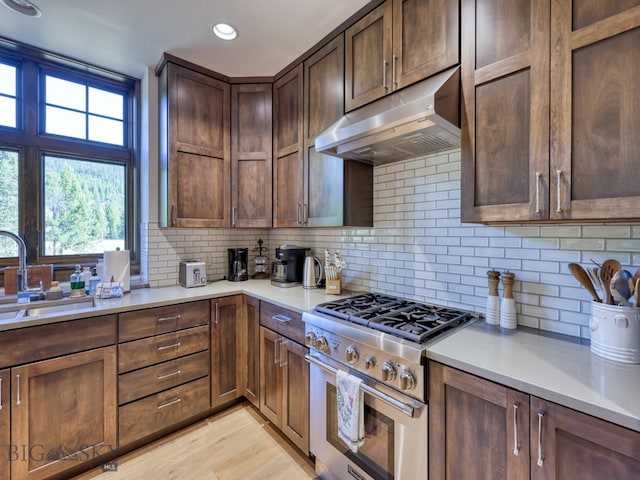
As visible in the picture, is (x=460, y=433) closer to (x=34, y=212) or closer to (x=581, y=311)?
(x=581, y=311)

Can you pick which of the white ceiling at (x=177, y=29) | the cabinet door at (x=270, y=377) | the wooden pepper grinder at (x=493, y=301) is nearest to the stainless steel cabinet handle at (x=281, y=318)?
the cabinet door at (x=270, y=377)

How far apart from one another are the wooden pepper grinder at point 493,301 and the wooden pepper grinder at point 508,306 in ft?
0.10

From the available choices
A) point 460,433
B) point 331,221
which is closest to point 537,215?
point 460,433

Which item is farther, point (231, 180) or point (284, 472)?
point (231, 180)

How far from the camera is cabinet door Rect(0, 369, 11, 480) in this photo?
4.85ft

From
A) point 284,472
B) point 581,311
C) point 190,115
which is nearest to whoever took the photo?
point 581,311

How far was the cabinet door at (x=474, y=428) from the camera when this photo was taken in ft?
3.14

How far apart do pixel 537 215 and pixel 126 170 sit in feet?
9.85

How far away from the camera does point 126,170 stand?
8.66 feet

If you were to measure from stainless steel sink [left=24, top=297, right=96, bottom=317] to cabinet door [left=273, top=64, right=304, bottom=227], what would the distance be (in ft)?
4.62

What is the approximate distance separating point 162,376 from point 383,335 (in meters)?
1.57

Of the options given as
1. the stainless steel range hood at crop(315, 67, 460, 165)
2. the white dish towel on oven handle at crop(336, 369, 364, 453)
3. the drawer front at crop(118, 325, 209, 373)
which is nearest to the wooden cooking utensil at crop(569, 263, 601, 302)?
the stainless steel range hood at crop(315, 67, 460, 165)

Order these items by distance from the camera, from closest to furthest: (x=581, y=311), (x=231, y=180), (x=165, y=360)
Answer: (x=581, y=311) < (x=165, y=360) < (x=231, y=180)

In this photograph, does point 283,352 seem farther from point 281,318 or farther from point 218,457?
point 218,457
